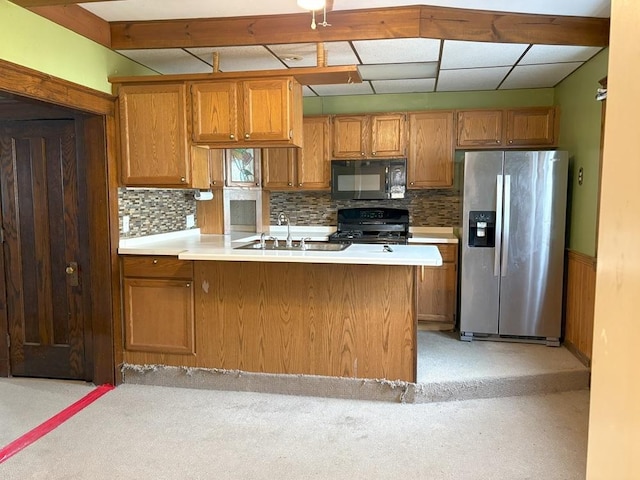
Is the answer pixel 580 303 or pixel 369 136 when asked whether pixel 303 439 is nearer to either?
pixel 580 303

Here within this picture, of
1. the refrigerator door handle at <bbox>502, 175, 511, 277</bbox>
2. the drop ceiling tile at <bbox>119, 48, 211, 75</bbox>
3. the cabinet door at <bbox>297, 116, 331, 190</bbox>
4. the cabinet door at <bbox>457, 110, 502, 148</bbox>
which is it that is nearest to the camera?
the drop ceiling tile at <bbox>119, 48, 211, 75</bbox>

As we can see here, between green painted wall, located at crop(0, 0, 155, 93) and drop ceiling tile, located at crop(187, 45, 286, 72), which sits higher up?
drop ceiling tile, located at crop(187, 45, 286, 72)

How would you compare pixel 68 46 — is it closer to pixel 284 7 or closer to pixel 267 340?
pixel 284 7

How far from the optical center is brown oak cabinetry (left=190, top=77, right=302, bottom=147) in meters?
3.05

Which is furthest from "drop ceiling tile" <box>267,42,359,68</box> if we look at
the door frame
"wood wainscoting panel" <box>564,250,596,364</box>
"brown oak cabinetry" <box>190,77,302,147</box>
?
"wood wainscoting panel" <box>564,250,596,364</box>

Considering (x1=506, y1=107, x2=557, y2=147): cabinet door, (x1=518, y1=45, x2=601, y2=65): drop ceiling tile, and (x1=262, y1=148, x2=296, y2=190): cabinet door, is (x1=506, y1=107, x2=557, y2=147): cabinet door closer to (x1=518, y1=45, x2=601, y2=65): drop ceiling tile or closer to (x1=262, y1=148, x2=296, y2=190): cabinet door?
(x1=518, y1=45, x2=601, y2=65): drop ceiling tile

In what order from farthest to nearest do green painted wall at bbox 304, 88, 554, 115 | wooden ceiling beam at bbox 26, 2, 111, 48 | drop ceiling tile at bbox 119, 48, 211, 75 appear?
green painted wall at bbox 304, 88, 554, 115 → drop ceiling tile at bbox 119, 48, 211, 75 → wooden ceiling beam at bbox 26, 2, 111, 48

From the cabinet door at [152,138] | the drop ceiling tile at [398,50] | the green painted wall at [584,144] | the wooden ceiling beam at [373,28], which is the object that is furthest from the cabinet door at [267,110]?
the green painted wall at [584,144]

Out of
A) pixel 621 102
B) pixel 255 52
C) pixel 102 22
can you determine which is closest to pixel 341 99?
pixel 255 52

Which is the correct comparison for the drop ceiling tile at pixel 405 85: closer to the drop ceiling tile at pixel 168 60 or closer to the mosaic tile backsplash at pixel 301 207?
the mosaic tile backsplash at pixel 301 207

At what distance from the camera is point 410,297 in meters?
2.95

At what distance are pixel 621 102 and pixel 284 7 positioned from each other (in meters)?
2.52

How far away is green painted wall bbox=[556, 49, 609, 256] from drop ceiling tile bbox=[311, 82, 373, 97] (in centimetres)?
169

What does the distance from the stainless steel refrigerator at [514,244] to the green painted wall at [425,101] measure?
3.17ft
